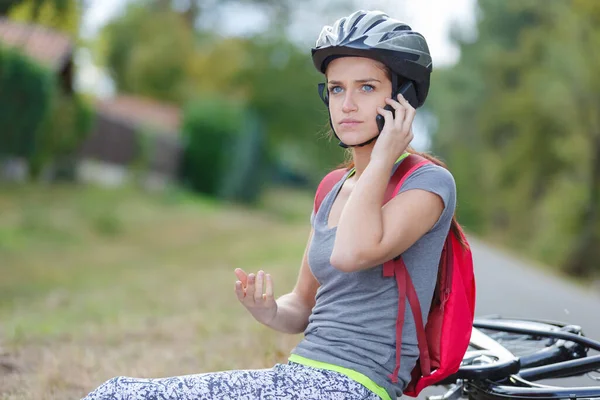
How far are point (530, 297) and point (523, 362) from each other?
8.01 meters

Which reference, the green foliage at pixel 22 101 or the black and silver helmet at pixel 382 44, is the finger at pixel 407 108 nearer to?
the black and silver helmet at pixel 382 44

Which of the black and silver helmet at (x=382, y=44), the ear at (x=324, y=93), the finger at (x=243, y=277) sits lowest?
the finger at (x=243, y=277)

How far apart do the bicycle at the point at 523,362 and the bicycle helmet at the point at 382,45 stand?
897 millimetres

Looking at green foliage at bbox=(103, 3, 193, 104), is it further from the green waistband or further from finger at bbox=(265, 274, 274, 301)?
the green waistband

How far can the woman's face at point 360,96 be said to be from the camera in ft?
8.34

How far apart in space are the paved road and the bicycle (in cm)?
423

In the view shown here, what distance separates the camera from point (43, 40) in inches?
1088

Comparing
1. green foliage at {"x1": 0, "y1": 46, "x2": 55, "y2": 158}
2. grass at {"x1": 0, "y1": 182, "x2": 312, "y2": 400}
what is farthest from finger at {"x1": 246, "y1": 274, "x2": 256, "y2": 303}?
green foliage at {"x1": 0, "y1": 46, "x2": 55, "y2": 158}

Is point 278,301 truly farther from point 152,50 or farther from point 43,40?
point 152,50

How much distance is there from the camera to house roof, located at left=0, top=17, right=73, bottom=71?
2445 centimetres

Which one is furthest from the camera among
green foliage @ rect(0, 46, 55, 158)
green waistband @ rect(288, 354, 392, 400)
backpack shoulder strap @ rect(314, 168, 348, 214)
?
green foliage @ rect(0, 46, 55, 158)

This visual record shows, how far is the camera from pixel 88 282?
45.5 feet

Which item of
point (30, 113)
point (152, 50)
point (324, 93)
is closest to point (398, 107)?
point (324, 93)

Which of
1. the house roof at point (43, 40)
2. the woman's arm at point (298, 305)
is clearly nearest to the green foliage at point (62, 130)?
the house roof at point (43, 40)
